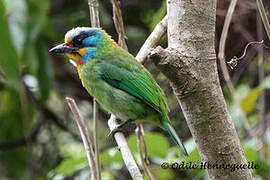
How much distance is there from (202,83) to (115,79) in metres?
1.60

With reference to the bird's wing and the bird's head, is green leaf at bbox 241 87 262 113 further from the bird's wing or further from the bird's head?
the bird's head

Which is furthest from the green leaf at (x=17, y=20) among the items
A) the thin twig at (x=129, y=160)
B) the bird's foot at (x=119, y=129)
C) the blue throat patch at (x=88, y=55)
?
the thin twig at (x=129, y=160)

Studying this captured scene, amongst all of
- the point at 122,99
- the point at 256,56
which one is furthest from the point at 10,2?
the point at 256,56

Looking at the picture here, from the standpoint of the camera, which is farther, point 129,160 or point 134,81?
point 134,81

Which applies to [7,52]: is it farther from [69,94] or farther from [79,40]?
[69,94]

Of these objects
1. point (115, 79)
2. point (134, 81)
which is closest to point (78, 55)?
point (115, 79)

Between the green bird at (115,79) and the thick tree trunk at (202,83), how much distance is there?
50.0 inches

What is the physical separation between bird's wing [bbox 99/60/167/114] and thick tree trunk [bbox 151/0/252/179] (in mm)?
1243

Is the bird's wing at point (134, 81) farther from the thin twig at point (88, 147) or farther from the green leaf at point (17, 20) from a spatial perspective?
the thin twig at point (88, 147)

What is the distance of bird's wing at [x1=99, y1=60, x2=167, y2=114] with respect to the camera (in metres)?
2.90

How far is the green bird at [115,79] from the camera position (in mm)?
2910

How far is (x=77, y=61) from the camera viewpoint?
3107mm

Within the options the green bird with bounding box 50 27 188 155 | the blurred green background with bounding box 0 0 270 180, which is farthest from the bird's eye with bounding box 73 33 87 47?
the blurred green background with bounding box 0 0 270 180

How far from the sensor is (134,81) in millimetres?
2986
